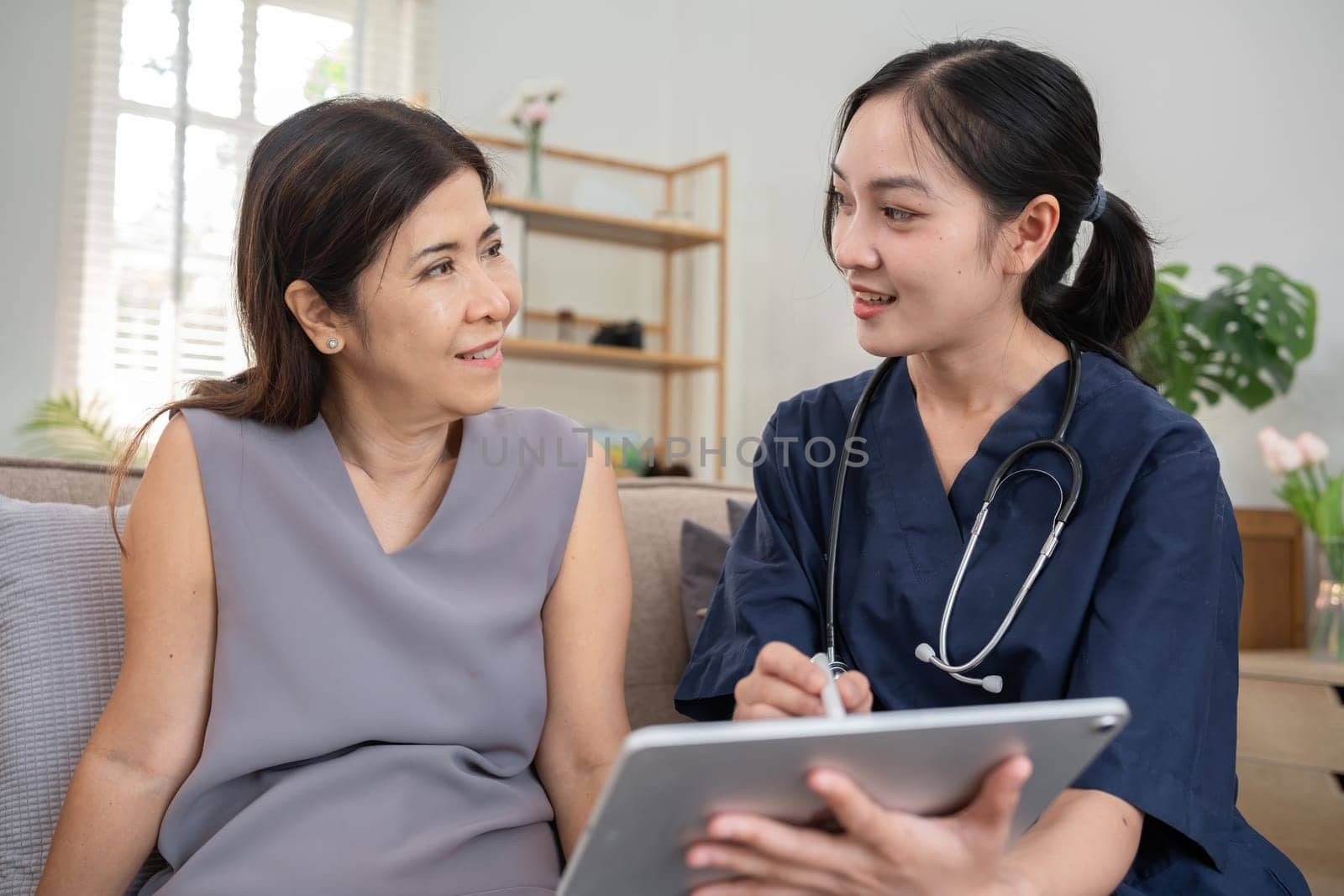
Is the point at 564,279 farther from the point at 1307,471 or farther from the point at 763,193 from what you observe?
the point at 1307,471

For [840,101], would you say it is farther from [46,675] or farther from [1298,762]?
[46,675]

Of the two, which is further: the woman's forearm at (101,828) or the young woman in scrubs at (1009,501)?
the woman's forearm at (101,828)

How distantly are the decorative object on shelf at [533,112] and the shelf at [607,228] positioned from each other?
0.31ft

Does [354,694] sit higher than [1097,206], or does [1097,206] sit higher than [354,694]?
[1097,206]

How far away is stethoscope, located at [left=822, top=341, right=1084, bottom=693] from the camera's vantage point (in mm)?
1055

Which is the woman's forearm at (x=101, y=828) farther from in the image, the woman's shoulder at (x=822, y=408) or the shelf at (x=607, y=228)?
the shelf at (x=607, y=228)

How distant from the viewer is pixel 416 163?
3.97ft

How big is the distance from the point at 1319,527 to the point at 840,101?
2.25 meters

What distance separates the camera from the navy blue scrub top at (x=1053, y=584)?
98 cm

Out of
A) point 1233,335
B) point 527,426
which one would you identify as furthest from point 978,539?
point 1233,335

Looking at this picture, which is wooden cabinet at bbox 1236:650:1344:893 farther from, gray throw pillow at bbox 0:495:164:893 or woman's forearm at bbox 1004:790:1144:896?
gray throw pillow at bbox 0:495:164:893

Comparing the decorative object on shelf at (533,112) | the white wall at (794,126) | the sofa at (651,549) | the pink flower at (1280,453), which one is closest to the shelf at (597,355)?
the white wall at (794,126)

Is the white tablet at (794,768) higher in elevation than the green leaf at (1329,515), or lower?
lower

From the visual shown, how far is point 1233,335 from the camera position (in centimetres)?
250
